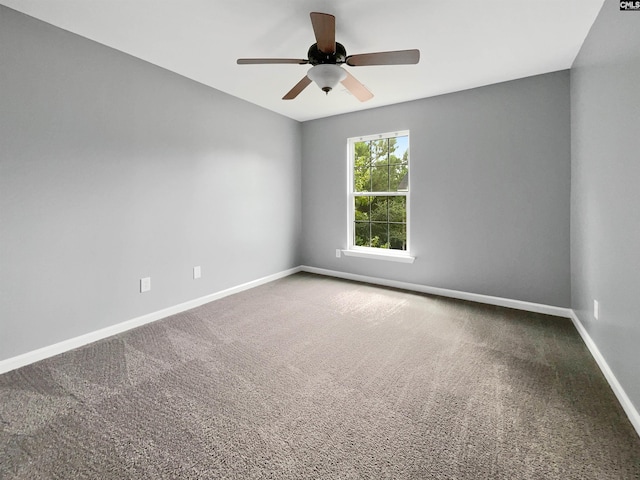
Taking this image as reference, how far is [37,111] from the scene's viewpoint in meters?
2.20

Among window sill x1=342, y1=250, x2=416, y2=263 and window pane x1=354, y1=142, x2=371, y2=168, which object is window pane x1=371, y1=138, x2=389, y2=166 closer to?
window pane x1=354, y1=142, x2=371, y2=168

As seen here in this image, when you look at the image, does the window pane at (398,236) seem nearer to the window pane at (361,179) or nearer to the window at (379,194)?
the window at (379,194)

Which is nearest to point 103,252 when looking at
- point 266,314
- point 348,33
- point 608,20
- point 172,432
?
point 266,314

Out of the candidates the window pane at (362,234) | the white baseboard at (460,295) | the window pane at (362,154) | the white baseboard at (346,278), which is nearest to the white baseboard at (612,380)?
the white baseboard at (346,278)

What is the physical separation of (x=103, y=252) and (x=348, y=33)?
2.70 meters

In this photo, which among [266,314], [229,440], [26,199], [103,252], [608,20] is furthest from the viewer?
[266,314]

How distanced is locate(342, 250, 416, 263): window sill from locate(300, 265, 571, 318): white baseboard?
30cm

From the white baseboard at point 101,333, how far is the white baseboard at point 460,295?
1517mm

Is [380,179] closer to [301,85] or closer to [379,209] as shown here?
[379,209]

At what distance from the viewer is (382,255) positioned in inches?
165

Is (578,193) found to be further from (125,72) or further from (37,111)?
(37,111)

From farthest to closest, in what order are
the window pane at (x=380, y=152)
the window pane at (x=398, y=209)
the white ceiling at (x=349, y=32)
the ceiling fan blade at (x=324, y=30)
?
the window pane at (x=380, y=152), the window pane at (x=398, y=209), the white ceiling at (x=349, y=32), the ceiling fan blade at (x=324, y=30)

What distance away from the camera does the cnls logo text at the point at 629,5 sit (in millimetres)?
1585

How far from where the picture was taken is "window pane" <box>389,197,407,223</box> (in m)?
4.11
